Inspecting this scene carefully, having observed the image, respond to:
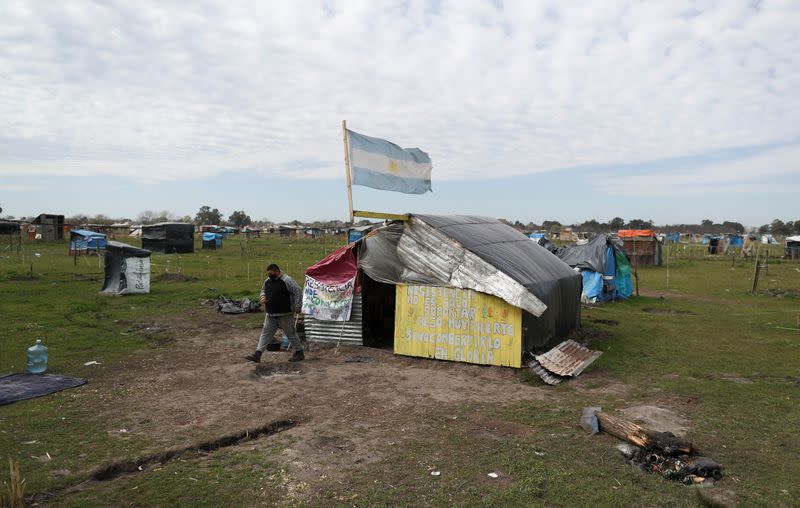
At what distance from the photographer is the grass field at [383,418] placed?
5285 millimetres

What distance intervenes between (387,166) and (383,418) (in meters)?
5.53

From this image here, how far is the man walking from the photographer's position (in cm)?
1027

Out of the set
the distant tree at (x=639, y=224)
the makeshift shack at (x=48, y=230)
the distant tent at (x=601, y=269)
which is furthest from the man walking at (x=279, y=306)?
the distant tree at (x=639, y=224)

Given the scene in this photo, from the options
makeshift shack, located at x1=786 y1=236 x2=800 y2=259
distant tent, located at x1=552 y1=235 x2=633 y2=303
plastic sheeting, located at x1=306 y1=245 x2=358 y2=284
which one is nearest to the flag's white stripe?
→ plastic sheeting, located at x1=306 y1=245 x2=358 y2=284

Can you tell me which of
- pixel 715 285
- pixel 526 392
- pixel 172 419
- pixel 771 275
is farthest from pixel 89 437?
pixel 771 275

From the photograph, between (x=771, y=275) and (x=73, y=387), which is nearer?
(x=73, y=387)

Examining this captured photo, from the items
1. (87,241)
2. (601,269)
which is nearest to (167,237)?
(87,241)

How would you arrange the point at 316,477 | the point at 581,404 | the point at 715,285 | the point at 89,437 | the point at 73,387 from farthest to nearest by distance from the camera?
the point at 715,285 → the point at 73,387 → the point at 581,404 → the point at 89,437 → the point at 316,477

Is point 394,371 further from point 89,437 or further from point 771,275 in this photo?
point 771,275

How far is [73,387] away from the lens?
8.60 m

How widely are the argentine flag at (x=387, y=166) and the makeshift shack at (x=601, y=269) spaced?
31.8ft

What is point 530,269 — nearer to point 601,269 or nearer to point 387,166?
point 387,166

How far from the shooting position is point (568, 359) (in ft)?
32.8

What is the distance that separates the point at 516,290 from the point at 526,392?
1.87 metres
